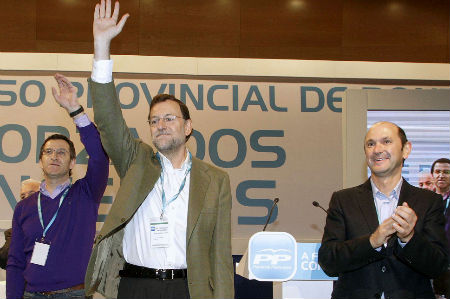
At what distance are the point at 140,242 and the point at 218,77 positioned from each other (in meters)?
4.02

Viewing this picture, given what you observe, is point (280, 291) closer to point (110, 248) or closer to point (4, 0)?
point (110, 248)

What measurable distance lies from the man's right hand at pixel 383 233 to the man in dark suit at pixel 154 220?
65 cm

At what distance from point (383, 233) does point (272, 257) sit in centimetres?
92

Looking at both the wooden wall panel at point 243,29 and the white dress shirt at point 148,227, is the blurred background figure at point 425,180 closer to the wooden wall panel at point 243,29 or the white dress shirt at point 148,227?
the white dress shirt at point 148,227

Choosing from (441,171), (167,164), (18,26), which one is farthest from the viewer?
(18,26)

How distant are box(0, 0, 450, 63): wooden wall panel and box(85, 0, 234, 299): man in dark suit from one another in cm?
458

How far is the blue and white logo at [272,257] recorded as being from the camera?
303 cm

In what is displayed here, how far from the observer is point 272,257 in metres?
3.05

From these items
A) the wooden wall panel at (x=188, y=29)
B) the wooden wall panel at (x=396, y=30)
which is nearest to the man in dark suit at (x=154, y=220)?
the wooden wall panel at (x=188, y=29)

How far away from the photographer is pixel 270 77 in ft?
20.9

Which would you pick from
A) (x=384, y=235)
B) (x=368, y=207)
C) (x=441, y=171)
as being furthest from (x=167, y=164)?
(x=441, y=171)

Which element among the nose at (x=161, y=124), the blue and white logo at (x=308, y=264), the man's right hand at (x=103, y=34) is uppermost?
the man's right hand at (x=103, y=34)

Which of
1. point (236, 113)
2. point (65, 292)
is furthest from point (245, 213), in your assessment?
point (65, 292)

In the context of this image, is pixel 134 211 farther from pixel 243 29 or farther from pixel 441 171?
pixel 243 29
